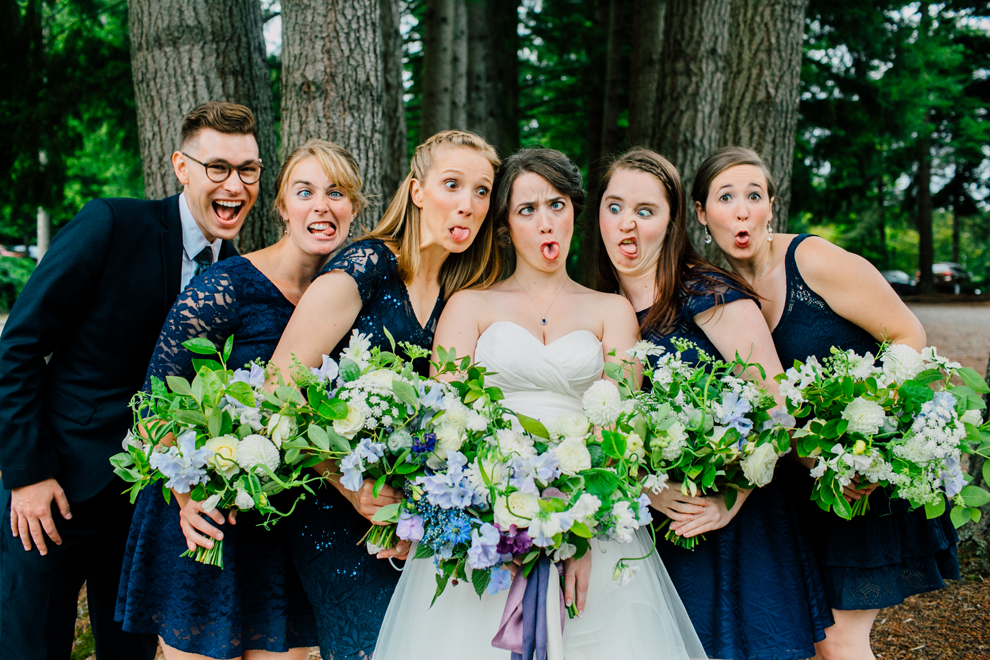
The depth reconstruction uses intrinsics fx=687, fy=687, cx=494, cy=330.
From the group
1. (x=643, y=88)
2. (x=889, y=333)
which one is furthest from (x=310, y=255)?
(x=643, y=88)

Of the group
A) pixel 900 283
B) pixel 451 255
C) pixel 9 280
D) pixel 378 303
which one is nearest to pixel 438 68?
pixel 451 255

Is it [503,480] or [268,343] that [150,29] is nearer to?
[268,343]

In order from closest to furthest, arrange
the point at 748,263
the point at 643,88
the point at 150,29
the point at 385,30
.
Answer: the point at 748,263
the point at 150,29
the point at 385,30
the point at 643,88

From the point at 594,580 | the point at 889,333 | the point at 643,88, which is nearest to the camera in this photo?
the point at 594,580

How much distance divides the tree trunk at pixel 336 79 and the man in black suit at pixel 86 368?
50.1 inches

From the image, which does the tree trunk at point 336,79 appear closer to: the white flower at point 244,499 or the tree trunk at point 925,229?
the white flower at point 244,499

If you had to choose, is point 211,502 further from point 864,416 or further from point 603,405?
point 864,416

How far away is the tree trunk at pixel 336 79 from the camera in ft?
13.8

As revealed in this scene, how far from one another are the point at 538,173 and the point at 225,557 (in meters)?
1.91

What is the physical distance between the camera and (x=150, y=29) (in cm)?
426

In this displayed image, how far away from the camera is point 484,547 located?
2.01 metres

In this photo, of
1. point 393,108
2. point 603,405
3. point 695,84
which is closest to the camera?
point 603,405

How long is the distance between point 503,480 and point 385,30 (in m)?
5.64

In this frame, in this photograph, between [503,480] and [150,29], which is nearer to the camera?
[503,480]
